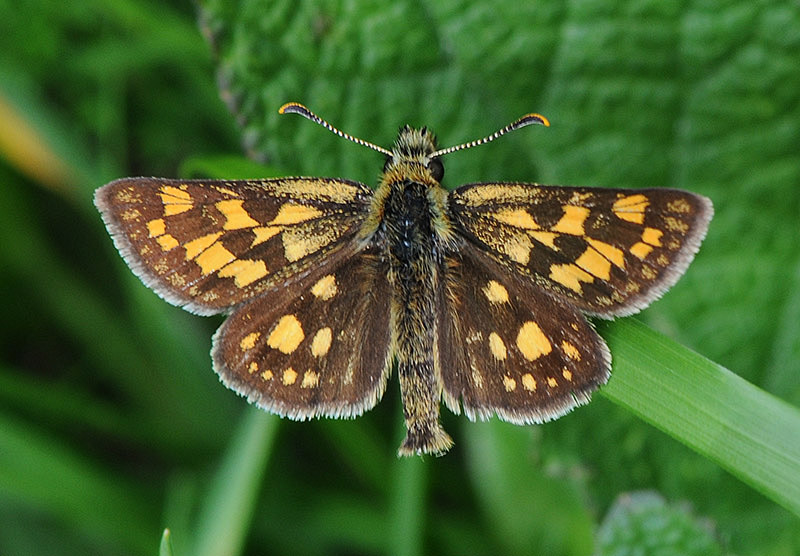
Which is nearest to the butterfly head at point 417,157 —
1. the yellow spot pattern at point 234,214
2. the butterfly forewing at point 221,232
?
the butterfly forewing at point 221,232

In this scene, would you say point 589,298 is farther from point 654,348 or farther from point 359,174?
point 359,174

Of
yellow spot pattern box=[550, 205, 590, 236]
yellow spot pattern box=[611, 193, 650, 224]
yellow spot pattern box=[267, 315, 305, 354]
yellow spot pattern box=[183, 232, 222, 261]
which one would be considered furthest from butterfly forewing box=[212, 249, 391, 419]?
yellow spot pattern box=[611, 193, 650, 224]

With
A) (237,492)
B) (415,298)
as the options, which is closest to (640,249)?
(415,298)

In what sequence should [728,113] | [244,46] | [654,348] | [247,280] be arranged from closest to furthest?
[654,348]
[247,280]
[244,46]
[728,113]

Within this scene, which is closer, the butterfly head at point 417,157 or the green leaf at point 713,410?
the green leaf at point 713,410

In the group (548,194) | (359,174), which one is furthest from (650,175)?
(359,174)

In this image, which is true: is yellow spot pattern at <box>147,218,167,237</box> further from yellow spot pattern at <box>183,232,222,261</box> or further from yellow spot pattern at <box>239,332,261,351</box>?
yellow spot pattern at <box>239,332,261,351</box>

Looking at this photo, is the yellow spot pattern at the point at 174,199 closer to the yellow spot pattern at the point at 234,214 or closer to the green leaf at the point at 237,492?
the yellow spot pattern at the point at 234,214
